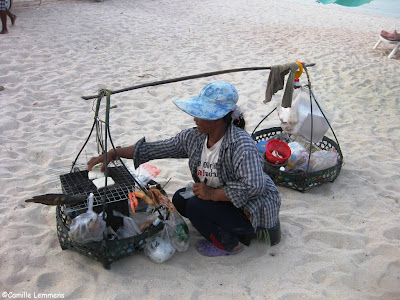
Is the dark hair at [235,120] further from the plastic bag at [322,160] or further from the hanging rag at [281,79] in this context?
the plastic bag at [322,160]

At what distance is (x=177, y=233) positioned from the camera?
7.70 feet

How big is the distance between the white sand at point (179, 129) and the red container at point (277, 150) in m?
0.32

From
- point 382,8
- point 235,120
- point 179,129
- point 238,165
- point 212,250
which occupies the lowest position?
point 382,8

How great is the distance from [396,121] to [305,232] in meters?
2.81

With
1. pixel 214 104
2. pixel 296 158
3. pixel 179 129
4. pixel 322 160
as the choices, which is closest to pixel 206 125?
pixel 214 104

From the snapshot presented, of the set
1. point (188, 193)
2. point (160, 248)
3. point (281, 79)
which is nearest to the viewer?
point (160, 248)

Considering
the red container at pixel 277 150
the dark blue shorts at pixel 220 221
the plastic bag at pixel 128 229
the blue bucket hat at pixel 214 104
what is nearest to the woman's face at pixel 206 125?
the blue bucket hat at pixel 214 104

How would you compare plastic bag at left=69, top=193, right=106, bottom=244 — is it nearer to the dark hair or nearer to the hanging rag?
the dark hair

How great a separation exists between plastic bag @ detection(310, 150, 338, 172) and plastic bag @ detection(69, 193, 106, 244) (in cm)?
198

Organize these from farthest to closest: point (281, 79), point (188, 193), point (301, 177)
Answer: point (301, 177) < point (281, 79) < point (188, 193)

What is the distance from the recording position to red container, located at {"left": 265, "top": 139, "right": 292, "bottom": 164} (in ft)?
10.4

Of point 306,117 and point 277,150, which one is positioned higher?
point 306,117

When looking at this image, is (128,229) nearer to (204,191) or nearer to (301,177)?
(204,191)

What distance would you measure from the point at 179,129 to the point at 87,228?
2.37 meters
